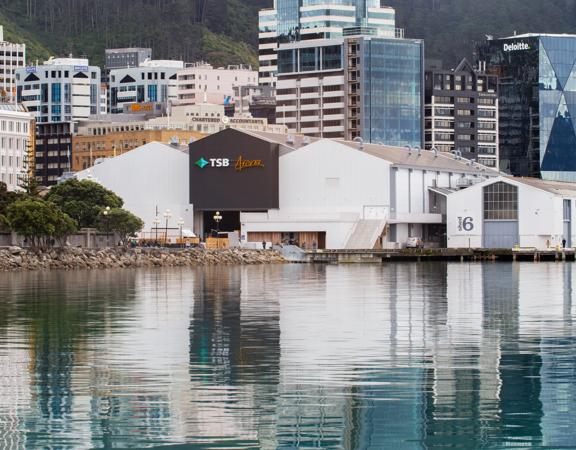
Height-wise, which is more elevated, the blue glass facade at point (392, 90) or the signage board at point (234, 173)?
the blue glass facade at point (392, 90)

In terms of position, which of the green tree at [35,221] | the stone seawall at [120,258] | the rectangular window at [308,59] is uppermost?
the rectangular window at [308,59]

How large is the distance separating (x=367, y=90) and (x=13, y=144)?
44495 mm

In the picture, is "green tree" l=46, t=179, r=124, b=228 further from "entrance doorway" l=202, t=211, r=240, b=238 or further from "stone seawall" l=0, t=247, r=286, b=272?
"entrance doorway" l=202, t=211, r=240, b=238

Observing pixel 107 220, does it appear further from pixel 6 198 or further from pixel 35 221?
pixel 35 221

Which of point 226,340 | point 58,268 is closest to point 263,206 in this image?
point 58,268

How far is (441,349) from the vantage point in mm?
30641

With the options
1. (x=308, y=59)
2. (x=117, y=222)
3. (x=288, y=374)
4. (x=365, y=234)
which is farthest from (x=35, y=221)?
(x=308, y=59)

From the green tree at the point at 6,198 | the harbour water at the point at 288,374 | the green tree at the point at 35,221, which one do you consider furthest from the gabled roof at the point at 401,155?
the harbour water at the point at 288,374

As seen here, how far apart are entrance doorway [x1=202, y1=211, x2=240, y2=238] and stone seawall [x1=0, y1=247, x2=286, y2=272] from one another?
16.1 m

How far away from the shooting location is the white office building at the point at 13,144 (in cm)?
16062

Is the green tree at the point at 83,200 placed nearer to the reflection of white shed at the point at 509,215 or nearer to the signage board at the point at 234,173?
the signage board at the point at 234,173

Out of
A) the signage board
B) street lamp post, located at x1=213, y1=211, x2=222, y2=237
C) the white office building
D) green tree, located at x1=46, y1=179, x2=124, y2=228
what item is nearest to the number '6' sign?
the signage board

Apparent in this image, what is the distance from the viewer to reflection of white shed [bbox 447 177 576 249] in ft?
396

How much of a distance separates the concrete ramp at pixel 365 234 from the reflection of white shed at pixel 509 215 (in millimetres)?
6451
